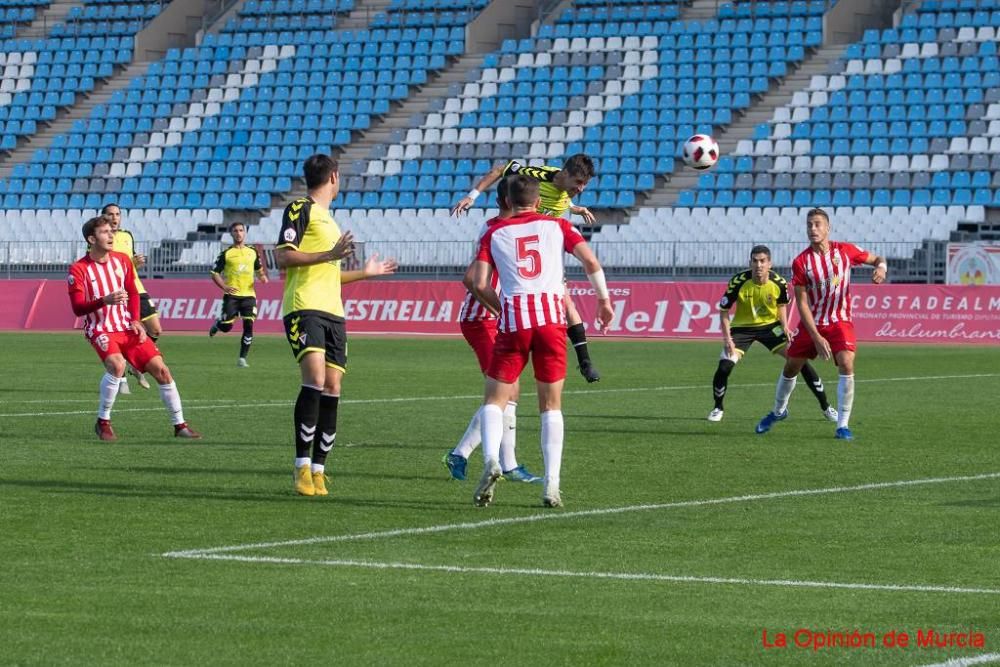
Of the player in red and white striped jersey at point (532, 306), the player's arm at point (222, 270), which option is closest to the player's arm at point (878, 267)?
the player in red and white striped jersey at point (532, 306)

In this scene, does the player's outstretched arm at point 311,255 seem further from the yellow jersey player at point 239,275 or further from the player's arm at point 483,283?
the yellow jersey player at point 239,275

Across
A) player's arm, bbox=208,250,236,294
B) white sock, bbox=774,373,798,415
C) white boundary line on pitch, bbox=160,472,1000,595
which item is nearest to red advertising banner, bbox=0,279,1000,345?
player's arm, bbox=208,250,236,294

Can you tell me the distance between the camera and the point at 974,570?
8430 millimetres

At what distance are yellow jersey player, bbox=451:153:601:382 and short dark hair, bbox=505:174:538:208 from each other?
109 centimetres

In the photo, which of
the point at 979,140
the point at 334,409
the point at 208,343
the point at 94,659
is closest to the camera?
the point at 94,659

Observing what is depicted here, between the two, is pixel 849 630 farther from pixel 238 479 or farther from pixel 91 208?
pixel 91 208

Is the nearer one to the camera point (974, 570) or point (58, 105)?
point (974, 570)

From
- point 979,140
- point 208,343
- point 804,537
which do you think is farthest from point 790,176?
point 804,537

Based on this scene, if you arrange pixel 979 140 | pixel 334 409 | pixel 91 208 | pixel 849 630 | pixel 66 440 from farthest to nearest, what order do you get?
pixel 91 208 < pixel 979 140 < pixel 66 440 < pixel 334 409 < pixel 849 630

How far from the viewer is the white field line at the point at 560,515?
9055mm

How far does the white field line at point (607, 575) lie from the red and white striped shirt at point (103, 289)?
732 centimetres

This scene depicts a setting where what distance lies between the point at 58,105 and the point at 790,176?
2313 cm

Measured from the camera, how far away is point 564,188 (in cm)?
1277

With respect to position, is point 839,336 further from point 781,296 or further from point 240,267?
point 240,267
